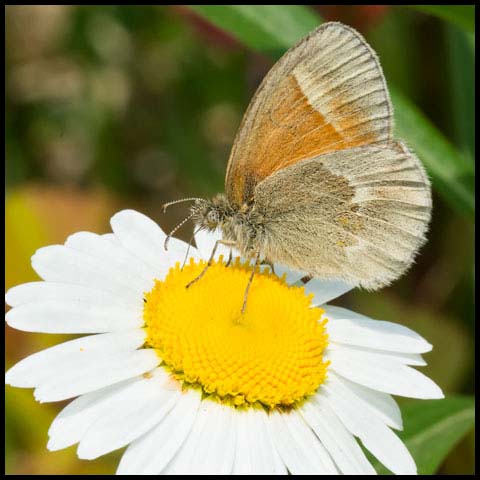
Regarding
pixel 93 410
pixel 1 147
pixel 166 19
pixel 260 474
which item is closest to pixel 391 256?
pixel 260 474

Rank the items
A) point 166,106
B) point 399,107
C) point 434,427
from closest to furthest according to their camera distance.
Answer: point 434,427, point 399,107, point 166,106

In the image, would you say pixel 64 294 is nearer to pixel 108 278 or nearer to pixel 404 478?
pixel 108 278

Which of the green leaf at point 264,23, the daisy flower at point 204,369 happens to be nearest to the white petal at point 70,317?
the daisy flower at point 204,369

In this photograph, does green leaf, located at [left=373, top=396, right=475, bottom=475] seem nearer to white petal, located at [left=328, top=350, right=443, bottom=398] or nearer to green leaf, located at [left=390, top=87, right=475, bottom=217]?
white petal, located at [left=328, top=350, right=443, bottom=398]

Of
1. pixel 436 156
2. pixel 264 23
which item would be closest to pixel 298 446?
pixel 436 156

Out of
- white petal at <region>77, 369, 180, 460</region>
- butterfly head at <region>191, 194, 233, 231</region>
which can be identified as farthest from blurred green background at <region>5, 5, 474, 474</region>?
white petal at <region>77, 369, 180, 460</region>

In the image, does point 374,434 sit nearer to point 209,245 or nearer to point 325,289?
point 325,289

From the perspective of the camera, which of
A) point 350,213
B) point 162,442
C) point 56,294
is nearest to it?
point 162,442
